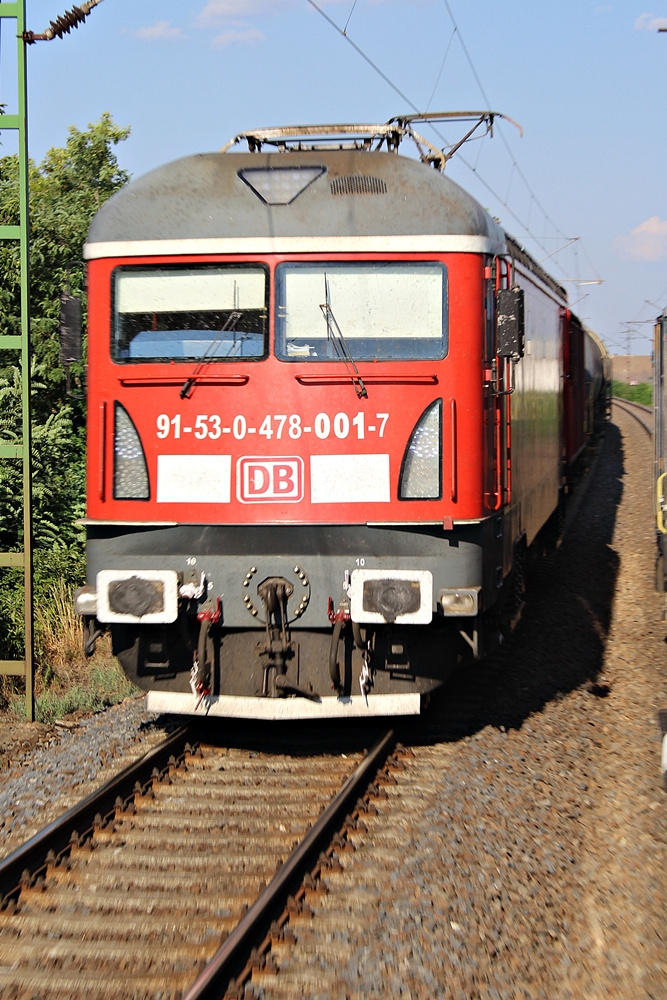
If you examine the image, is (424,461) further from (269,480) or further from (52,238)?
(52,238)

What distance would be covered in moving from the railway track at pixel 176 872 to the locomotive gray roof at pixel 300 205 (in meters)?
2.93

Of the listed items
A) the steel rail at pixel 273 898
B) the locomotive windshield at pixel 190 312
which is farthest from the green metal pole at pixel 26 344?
the steel rail at pixel 273 898

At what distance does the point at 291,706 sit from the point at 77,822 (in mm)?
1472

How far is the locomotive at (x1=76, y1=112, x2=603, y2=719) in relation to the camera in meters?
6.12

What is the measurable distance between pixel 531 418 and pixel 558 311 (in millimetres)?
4430

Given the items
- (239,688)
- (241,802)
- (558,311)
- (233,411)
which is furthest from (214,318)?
(558,311)

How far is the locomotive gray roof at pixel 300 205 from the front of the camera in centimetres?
619

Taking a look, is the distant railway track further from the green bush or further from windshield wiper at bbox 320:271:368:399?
windshield wiper at bbox 320:271:368:399

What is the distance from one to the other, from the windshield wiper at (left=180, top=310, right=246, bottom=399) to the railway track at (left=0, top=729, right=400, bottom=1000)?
6.65ft

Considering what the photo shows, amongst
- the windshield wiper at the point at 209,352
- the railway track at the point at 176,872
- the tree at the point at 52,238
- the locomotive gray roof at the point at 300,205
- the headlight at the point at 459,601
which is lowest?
the railway track at the point at 176,872

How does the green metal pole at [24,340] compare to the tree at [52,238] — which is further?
the tree at [52,238]

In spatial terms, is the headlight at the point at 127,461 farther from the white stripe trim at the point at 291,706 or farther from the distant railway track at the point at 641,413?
the distant railway track at the point at 641,413

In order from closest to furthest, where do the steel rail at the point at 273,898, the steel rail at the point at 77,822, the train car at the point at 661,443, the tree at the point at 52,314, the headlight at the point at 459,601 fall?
the steel rail at the point at 273,898, the steel rail at the point at 77,822, the headlight at the point at 459,601, the train car at the point at 661,443, the tree at the point at 52,314

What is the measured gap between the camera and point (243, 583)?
613 centimetres
